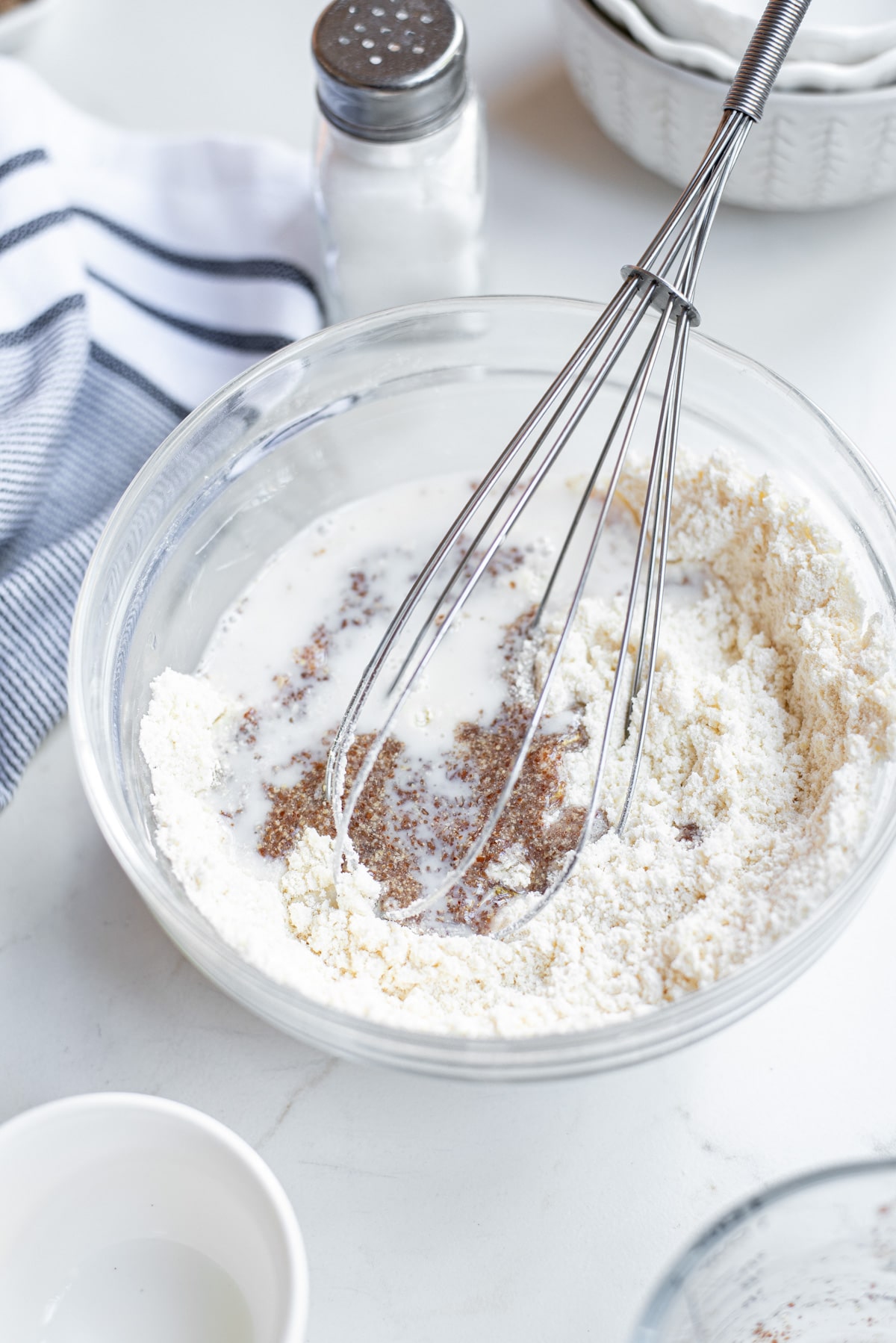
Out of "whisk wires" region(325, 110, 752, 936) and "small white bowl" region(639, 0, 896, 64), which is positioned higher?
"small white bowl" region(639, 0, 896, 64)

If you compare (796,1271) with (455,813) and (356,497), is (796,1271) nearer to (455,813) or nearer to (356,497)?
(455,813)

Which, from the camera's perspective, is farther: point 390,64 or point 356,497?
point 356,497

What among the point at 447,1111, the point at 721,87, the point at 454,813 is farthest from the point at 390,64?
the point at 447,1111

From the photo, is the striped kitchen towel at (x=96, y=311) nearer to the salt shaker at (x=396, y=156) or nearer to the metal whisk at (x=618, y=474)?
the salt shaker at (x=396, y=156)

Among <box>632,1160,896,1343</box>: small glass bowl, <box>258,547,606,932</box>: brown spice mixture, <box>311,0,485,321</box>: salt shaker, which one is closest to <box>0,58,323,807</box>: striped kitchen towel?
<box>311,0,485,321</box>: salt shaker

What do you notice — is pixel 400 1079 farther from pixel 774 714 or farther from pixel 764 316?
pixel 764 316

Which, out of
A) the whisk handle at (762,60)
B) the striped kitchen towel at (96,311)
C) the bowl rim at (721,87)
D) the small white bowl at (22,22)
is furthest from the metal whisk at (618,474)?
the small white bowl at (22,22)

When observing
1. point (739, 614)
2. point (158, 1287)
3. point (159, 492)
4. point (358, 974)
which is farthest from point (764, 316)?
point (158, 1287)

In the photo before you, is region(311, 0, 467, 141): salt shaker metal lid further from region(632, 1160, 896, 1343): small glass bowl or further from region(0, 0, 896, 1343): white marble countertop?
region(632, 1160, 896, 1343): small glass bowl
